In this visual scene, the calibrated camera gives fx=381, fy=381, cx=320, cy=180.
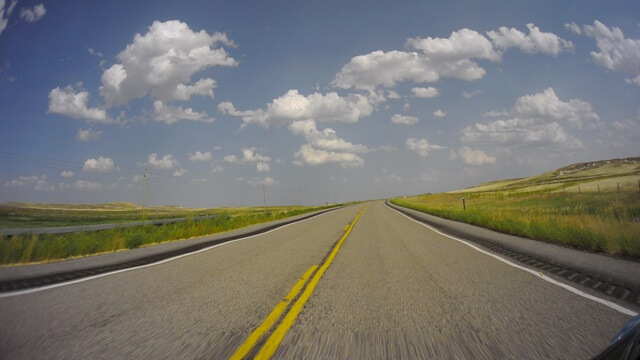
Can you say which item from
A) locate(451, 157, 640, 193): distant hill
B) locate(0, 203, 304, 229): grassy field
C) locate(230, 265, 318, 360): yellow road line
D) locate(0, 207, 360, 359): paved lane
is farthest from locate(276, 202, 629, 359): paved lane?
locate(451, 157, 640, 193): distant hill

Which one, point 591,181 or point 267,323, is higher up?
point 591,181

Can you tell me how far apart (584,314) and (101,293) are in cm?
655

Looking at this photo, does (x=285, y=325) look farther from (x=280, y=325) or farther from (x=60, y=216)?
(x=60, y=216)

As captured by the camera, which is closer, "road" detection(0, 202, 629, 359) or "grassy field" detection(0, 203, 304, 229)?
"road" detection(0, 202, 629, 359)

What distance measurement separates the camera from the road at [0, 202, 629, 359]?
3512mm

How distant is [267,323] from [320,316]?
664mm

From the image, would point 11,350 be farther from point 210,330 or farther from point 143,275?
point 143,275

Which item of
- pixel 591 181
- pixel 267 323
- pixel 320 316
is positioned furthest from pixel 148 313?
pixel 591 181

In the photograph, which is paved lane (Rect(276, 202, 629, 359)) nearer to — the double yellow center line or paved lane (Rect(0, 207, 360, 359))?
the double yellow center line

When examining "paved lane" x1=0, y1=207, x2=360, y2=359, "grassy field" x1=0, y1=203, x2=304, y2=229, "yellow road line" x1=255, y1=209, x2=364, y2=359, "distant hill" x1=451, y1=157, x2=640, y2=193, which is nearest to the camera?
"yellow road line" x1=255, y1=209, x2=364, y2=359

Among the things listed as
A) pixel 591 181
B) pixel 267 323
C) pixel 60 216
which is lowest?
pixel 267 323

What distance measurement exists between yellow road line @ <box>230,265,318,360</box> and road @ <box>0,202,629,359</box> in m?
0.06

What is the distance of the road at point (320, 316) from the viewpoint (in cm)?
351

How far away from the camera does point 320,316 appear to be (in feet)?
15.0
